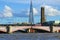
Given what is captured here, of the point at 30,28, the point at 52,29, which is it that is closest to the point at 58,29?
the point at 52,29

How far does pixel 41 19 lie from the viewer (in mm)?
164125

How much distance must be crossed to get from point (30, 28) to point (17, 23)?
121ft

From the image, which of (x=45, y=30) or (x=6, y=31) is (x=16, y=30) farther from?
(x=45, y=30)

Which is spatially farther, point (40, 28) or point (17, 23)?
point (17, 23)

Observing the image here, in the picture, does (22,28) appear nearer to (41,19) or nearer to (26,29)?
(26,29)

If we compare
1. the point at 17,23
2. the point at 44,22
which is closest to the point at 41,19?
the point at 44,22

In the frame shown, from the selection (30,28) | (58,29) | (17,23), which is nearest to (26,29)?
(30,28)

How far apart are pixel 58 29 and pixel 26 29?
1311cm

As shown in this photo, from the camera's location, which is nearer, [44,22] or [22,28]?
[22,28]

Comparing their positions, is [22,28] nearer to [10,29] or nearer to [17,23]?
[10,29]

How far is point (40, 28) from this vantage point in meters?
121

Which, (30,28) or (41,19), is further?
(41,19)

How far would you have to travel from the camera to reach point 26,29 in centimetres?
12600

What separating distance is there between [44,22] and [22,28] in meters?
43.9
